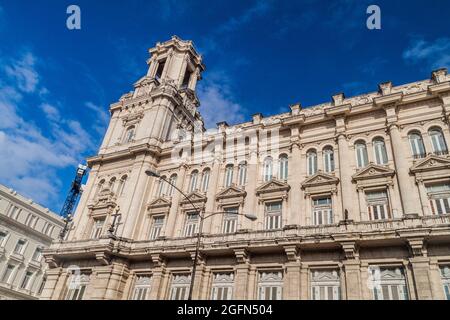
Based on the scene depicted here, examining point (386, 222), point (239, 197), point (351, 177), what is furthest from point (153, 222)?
point (386, 222)

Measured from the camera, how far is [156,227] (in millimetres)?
27797

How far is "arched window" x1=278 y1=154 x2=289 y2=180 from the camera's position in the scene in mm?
25062

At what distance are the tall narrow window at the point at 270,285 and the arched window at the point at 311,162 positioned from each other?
7864 mm

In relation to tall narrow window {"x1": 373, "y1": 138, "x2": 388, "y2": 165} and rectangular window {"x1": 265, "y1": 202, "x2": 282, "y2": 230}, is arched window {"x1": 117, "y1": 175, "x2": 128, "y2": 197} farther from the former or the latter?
tall narrow window {"x1": 373, "y1": 138, "x2": 388, "y2": 165}

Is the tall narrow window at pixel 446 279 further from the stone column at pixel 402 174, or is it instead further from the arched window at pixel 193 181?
the arched window at pixel 193 181

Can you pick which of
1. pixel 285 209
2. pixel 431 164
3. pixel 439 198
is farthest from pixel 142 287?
pixel 431 164

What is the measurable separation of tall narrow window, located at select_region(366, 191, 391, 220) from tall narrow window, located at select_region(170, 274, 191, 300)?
13.2m

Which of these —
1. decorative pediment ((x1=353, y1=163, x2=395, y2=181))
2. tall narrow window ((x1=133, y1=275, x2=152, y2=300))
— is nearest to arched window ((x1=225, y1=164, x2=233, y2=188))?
tall narrow window ((x1=133, y1=275, x2=152, y2=300))

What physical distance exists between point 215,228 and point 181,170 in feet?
23.7

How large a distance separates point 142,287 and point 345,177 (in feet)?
55.2

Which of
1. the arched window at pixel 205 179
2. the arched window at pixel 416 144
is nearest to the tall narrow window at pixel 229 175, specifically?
the arched window at pixel 205 179

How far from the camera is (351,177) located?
72.1 ft

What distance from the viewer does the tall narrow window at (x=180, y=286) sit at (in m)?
22.8
